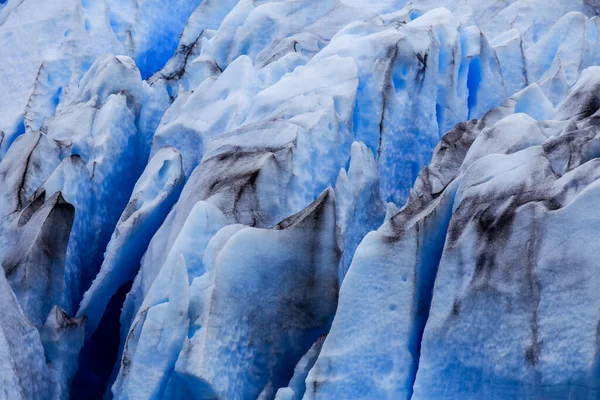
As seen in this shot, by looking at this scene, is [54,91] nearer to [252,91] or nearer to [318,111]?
[252,91]

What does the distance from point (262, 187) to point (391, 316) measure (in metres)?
1.44

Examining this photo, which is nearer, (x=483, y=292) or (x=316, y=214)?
(x=483, y=292)

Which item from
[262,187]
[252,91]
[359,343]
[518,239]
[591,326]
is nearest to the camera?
[591,326]

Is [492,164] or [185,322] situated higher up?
[492,164]

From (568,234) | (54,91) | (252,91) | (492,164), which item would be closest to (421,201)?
(492,164)

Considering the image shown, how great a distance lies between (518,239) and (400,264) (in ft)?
2.16

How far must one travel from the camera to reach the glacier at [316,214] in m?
3.83

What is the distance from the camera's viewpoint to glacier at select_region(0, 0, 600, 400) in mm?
3830

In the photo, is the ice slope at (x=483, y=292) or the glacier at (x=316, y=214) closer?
the ice slope at (x=483, y=292)

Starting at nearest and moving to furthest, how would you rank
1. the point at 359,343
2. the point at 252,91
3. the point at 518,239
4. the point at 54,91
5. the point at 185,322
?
1. the point at 518,239
2. the point at 359,343
3. the point at 185,322
4. the point at 252,91
5. the point at 54,91

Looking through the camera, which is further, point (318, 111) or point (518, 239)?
point (318, 111)

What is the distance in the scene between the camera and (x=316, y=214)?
4621 mm

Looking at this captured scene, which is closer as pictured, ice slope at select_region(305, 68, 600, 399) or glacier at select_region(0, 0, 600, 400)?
ice slope at select_region(305, 68, 600, 399)

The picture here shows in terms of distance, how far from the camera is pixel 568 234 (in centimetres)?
367
